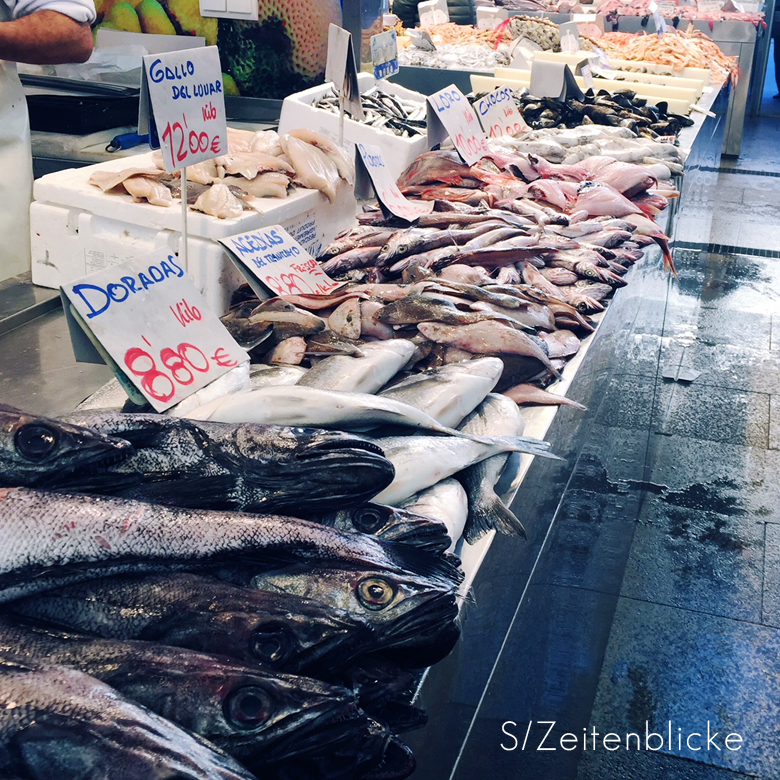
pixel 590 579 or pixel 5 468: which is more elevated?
pixel 5 468

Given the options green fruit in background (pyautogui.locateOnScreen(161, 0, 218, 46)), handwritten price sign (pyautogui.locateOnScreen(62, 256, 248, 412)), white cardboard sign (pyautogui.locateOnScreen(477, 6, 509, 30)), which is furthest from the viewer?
white cardboard sign (pyautogui.locateOnScreen(477, 6, 509, 30))

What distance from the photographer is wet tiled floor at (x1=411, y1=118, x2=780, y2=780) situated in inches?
77.9

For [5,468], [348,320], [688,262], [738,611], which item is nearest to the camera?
[5,468]

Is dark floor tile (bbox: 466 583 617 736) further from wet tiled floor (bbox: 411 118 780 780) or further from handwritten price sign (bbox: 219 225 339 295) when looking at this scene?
handwritten price sign (bbox: 219 225 339 295)

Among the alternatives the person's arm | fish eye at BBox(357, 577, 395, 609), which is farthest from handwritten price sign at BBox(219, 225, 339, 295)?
fish eye at BBox(357, 577, 395, 609)

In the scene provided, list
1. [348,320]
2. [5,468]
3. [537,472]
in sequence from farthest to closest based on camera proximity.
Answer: [348,320] → [537,472] → [5,468]

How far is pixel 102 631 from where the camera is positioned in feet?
3.53

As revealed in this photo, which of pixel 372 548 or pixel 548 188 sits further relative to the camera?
pixel 548 188

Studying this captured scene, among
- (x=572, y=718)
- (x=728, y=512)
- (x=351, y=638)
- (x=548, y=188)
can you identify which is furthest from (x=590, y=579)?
(x=351, y=638)

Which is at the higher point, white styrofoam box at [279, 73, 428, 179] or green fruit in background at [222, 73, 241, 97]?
green fruit in background at [222, 73, 241, 97]

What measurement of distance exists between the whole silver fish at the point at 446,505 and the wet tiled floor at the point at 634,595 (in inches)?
4.7

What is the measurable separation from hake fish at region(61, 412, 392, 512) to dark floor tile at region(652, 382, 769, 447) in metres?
3.91

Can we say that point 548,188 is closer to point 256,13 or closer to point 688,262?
point 256,13

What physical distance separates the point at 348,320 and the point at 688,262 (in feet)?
20.0
